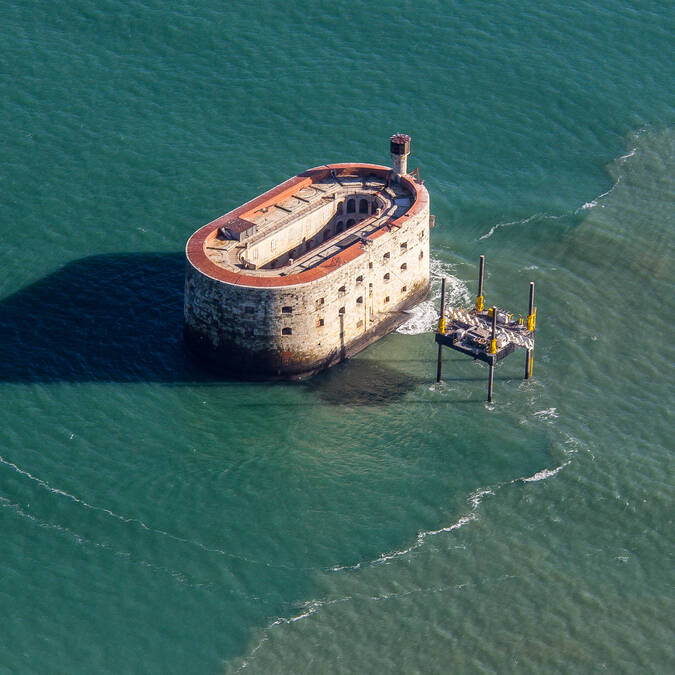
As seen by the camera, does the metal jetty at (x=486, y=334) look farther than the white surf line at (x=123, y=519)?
Yes

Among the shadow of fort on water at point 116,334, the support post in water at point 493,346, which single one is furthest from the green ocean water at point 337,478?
the support post in water at point 493,346

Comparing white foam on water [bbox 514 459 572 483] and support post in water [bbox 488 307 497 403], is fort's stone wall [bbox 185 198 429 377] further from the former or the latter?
white foam on water [bbox 514 459 572 483]

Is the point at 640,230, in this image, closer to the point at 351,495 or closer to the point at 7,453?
the point at 351,495

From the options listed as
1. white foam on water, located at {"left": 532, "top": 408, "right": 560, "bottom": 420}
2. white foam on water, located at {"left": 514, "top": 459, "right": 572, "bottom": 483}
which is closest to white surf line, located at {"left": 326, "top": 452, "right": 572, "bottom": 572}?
white foam on water, located at {"left": 514, "top": 459, "right": 572, "bottom": 483}

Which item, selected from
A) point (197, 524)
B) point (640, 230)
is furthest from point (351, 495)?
point (640, 230)

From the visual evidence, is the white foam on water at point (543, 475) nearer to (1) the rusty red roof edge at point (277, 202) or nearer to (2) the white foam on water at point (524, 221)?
(1) the rusty red roof edge at point (277, 202)
